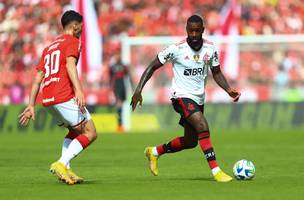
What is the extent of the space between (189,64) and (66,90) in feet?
6.23

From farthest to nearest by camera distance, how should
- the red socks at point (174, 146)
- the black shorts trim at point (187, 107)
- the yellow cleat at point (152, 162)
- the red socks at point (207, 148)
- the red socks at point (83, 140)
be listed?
1. the yellow cleat at point (152, 162)
2. the red socks at point (174, 146)
3. the black shorts trim at point (187, 107)
4. the red socks at point (207, 148)
5. the red socks at point (83, 140)

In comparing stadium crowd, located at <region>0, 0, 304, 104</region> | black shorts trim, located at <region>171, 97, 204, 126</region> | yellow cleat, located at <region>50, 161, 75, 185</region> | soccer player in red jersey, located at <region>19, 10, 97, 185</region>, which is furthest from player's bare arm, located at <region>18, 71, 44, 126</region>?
stadium crowd, located at <region>0, 0, 304, 104</region>

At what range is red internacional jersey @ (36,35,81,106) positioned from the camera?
1138 cm

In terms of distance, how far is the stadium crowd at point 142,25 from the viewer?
Answer: 31.9m

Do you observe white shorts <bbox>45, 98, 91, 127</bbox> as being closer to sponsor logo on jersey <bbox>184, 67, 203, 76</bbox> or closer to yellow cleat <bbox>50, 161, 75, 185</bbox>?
yellow cleat <bbox>50, 161, 75, 185</bbox>

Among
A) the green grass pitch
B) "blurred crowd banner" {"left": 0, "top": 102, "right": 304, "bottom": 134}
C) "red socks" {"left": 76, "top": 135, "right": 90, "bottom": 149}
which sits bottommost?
"blurred crowd banner" {"left": 0, "top": 102, "right": 304, "bottom": 134}

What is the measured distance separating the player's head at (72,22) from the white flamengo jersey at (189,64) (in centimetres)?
139

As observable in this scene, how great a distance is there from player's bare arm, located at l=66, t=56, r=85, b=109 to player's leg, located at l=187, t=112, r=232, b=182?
5.65ft

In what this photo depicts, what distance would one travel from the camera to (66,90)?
11414 millimetres

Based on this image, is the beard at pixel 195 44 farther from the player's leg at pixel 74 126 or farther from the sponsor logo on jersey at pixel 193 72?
the player's leg at pixel 74 126

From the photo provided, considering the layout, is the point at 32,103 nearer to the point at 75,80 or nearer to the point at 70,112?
the point at 70,112

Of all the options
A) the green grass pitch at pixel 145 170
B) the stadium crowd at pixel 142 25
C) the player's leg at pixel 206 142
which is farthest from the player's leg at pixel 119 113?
the player's leg at pixel 206 142

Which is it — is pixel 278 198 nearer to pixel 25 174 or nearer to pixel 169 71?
pixel 25 174

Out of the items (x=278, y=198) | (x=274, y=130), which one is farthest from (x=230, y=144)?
(x=278, y=198)
